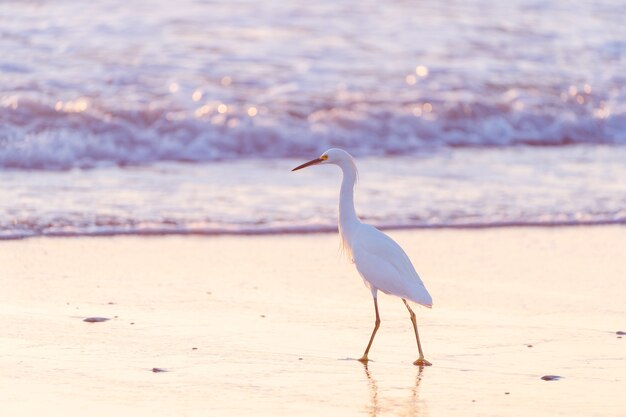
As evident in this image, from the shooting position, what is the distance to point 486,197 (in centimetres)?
866

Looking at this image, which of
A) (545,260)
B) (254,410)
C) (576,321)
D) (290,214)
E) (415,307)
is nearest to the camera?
(254,410)

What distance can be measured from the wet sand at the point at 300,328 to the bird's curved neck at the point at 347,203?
478 mm

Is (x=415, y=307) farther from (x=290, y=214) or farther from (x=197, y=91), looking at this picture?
(x=197, y=91)

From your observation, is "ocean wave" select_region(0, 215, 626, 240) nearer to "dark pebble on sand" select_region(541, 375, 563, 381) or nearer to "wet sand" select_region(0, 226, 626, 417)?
"wet sand" select_region(0, 226, 626, 417)

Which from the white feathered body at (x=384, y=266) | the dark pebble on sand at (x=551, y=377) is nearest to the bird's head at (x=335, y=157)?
the white feathered body at (x=384, y=266)

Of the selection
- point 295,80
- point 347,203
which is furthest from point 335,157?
point 295,80

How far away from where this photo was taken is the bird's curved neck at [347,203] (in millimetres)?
5539

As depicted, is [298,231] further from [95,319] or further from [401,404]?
[401,404]

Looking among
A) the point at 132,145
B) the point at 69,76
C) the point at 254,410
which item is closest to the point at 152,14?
the point at 69,76

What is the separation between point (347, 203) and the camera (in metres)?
5.55

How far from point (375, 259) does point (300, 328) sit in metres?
0.51

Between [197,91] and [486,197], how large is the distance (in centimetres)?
419

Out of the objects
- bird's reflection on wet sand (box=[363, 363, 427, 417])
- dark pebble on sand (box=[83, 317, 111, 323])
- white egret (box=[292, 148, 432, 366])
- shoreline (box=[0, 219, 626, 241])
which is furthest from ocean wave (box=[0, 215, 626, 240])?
bird's reflection on wet sand (box=[363, 363, 427, 417])

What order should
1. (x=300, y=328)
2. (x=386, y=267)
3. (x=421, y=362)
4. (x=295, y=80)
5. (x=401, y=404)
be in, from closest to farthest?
(x=401, y=404) → (x=421, y=362) → (x=386, y=267) → (x=300, y=328) → (x=295, y=80)
